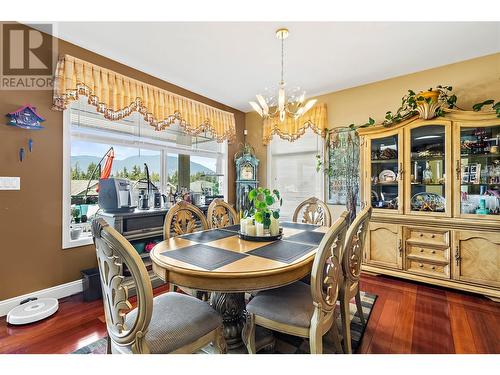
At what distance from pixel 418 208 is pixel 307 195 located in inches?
62.7

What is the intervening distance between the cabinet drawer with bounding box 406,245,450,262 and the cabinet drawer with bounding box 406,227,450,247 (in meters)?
0.06

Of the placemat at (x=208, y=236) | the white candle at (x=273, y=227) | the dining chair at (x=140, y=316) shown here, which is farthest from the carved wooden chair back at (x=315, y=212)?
the dining chair at (x=140, y=316)

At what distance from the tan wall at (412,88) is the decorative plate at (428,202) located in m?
1.05

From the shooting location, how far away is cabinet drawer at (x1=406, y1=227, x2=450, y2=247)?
2.65m

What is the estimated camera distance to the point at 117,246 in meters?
1.06

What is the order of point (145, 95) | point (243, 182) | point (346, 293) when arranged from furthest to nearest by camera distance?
point (243, 182), point (145, 95), point (346, 293)

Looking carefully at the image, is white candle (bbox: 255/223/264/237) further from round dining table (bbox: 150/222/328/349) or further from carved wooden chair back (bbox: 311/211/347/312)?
carved wooden chair back (bbox: 311/211/347/312)

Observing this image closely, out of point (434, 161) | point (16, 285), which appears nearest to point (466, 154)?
point (434, 161)

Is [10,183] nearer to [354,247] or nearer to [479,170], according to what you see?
[354,247]

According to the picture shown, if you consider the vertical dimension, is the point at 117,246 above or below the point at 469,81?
below

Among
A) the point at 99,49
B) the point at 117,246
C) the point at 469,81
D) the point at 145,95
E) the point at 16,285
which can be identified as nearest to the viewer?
the point at 117,246

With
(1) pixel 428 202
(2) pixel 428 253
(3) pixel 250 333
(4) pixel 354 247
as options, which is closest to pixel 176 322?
(3) pixel 250 333

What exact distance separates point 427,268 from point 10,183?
4.20 metres

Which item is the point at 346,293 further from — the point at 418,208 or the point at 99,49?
the point at 99,49
